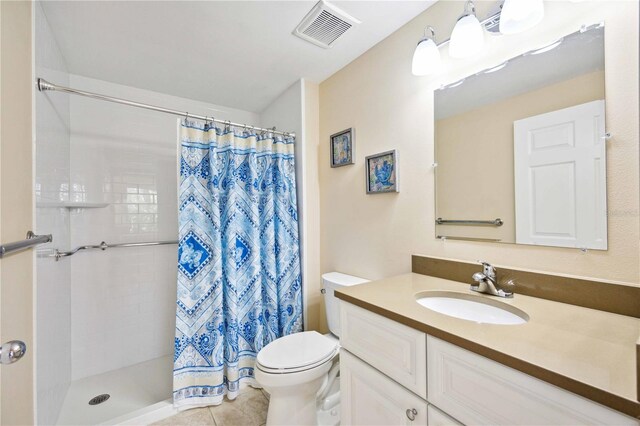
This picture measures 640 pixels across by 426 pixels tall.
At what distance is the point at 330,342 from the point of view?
1.55m

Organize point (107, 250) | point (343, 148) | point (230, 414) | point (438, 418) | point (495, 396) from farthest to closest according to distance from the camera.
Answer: point (107, 250) → point (343, 148) → point (230, 414) → point (438, 418) → point (495, 396)

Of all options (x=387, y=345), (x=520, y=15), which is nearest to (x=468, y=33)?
(x=520, y=15)

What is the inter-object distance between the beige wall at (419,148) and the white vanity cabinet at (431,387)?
22.3 inches

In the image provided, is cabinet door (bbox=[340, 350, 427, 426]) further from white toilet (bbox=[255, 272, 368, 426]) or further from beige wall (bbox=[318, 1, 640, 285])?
beige wall (bbox=[318, 1, 640, 285])

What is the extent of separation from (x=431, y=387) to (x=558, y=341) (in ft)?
1.15

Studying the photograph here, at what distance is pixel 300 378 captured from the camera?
1.30 meters

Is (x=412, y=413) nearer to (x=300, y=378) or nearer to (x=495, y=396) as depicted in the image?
(x=495, y=396)

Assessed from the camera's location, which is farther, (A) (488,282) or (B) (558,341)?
(A) (488,282)

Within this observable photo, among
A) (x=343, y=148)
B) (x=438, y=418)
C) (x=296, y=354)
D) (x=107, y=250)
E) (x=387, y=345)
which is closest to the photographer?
(x=438, y=418)

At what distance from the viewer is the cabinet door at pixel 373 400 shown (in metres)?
0.83

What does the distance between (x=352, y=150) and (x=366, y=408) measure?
56.2 inches

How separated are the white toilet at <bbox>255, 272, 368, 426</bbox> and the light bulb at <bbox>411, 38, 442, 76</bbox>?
153 cm

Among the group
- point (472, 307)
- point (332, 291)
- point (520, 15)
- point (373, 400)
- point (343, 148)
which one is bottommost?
point (373, 400)

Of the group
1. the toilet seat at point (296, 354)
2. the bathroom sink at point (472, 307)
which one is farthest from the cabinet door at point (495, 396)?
the toilet seat at point (296, 354)
